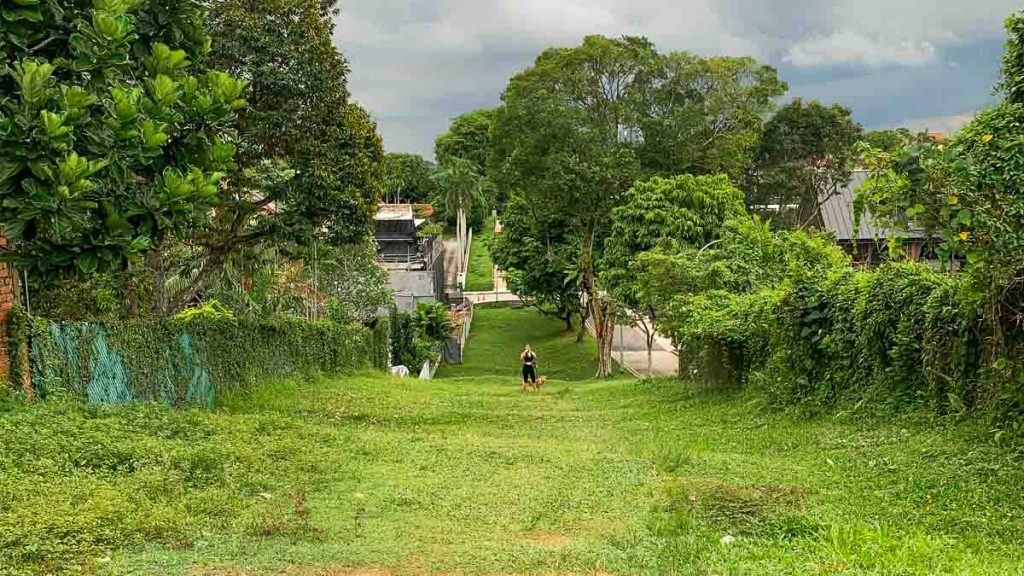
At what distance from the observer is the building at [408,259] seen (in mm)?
46469

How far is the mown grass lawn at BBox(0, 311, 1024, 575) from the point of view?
5.84 meters

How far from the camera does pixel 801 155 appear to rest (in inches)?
1593

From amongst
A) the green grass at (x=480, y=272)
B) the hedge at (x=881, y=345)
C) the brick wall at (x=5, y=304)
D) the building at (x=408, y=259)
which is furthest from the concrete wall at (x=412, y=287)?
the brick wall at (x=5, y=304)

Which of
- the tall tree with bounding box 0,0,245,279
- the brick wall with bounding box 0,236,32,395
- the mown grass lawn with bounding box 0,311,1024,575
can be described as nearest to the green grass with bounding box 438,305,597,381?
the mown grass lawn with bounding box 0,311,1024,575

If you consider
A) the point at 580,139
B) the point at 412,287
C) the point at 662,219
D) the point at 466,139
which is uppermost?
the point at 466,139

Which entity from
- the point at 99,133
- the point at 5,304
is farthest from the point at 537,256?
the point at 99,133

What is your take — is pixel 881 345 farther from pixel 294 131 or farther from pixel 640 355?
pixel 640 355

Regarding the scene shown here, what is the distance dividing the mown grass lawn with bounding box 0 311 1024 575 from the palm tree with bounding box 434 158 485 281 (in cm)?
5804

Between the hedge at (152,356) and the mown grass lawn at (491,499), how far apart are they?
71 centimetres

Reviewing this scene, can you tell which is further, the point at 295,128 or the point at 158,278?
the point at 158,278

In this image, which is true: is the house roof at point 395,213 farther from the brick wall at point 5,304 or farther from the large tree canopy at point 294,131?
the brick wall at point 5,304

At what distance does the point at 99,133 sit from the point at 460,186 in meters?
63.8

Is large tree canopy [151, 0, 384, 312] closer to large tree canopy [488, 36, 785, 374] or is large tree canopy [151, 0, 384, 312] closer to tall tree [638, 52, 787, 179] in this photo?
large tree canopy [488, 36, 785, 374]

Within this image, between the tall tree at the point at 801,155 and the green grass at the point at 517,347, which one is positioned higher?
the tall tree at the point at 801,155
